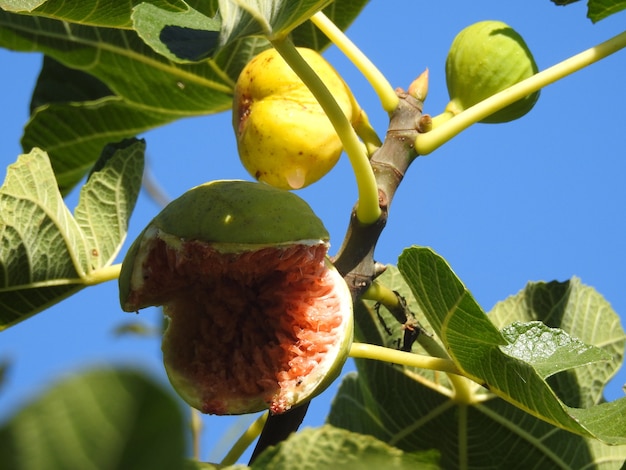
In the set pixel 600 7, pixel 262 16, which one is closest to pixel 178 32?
pixel 262 16

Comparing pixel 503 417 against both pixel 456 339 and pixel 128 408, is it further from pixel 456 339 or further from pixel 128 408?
pixel 128 408

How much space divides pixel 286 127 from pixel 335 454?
3.07 feet

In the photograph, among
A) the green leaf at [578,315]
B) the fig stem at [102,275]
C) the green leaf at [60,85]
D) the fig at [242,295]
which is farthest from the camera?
the green leaf at [60,85]

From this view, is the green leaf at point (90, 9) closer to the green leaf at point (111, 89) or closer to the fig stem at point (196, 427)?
the green leaf at point (111, 89)

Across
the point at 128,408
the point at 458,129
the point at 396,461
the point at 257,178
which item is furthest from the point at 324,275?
the point at 128,408

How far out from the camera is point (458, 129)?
151 cm

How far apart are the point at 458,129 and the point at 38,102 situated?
3.88 feet

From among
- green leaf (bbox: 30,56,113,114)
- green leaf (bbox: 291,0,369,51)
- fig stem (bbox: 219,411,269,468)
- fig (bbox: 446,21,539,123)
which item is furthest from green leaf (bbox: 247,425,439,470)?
green leaf (bbox: 30,56,113,114)

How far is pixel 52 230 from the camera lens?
1.67m

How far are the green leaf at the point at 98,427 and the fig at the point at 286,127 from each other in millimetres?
1051

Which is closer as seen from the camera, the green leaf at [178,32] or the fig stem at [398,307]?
the green leaf at [178,32]

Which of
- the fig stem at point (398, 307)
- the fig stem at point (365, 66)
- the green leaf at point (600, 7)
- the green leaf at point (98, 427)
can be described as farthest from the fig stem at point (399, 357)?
the green leaf at point (98, 427)

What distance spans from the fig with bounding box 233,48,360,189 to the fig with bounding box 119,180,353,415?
193mm

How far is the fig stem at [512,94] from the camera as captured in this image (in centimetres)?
151
